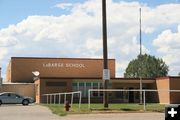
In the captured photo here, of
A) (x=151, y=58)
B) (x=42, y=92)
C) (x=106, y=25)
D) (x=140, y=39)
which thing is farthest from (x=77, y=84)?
(x=151, y=58)

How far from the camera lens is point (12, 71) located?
249ft

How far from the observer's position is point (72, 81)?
205 feet

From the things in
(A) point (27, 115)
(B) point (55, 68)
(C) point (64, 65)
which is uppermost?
(C) point (64, 65)

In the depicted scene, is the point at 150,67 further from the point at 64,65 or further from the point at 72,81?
the point at 72,81

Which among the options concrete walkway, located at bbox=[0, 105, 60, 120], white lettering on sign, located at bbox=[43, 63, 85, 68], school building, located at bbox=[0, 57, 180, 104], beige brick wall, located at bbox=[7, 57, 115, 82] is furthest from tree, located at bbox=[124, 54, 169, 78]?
concrete walkway, located at bbox=[0, 105, 60, 120]

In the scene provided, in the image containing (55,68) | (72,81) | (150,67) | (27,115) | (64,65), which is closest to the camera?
(27,115)

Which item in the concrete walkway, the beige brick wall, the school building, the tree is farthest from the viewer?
the tree

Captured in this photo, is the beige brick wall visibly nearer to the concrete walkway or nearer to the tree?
the tree

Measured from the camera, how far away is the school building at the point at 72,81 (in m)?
60.7

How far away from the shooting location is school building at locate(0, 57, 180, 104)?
199ft

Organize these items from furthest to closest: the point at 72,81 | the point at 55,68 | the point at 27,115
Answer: the point at 55,68, the point at 72,81, the point at 27,115

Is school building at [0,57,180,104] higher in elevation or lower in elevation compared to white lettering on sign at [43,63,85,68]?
lower

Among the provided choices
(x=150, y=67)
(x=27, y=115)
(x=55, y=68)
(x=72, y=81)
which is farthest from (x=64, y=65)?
(x=27, y=115)

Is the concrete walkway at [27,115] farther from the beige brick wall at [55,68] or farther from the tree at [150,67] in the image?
the tree at [150,67]
